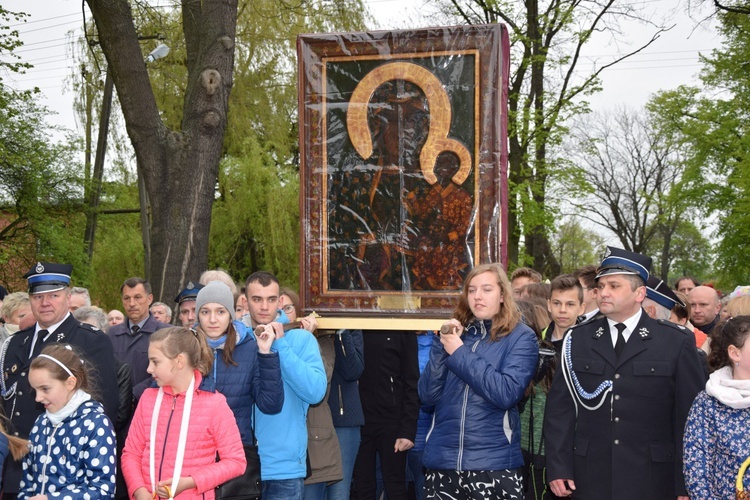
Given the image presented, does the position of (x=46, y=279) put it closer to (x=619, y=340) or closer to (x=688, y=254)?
(x=619, y=340)

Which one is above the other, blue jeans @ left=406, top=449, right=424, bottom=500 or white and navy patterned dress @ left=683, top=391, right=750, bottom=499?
white and navy patterned dress @ left=683, top=391, right=750, bottom=499

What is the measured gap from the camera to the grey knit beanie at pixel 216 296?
5.18 m

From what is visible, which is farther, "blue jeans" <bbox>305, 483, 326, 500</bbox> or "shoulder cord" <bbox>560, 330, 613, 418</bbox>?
"blue jeans" <bbox>305, 483, 326, 500</bbox>

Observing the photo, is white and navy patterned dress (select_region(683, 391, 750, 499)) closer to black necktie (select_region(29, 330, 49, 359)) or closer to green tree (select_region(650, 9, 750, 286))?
black necktie (select_region(29, 330, 49, 359))

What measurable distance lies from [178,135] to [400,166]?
4.50 m

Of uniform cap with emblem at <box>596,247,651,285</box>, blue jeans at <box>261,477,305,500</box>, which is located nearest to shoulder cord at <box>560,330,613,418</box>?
uniform cap with emblem at <box>596,247,651,285</box>

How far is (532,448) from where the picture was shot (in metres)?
5.41

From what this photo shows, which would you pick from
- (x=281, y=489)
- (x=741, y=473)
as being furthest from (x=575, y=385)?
(x=281, y=489)

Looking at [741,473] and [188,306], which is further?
[188,306]

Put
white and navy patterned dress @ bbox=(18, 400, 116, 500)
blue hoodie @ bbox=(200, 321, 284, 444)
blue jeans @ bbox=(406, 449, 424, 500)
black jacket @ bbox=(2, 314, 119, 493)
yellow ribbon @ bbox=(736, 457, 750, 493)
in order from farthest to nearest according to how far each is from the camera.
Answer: blue jeans @ bbox=(406, 449, 424, 500), black jacket @ bbox=(2, 314, 119, 493), blue hoodie @ bbox=(200, 321, 284, 444), white and navy patterned dress @ bbox=(18, 400, 116, 500), yellow ribbon @ bbox=(736, 457, 750, 493)

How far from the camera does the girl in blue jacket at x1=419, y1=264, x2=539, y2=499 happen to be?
15.2 feet

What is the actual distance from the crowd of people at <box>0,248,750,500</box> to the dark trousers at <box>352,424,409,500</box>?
146 cm

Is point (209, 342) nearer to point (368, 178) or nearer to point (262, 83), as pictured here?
point (368, 178)

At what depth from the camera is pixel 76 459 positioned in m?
4.48
